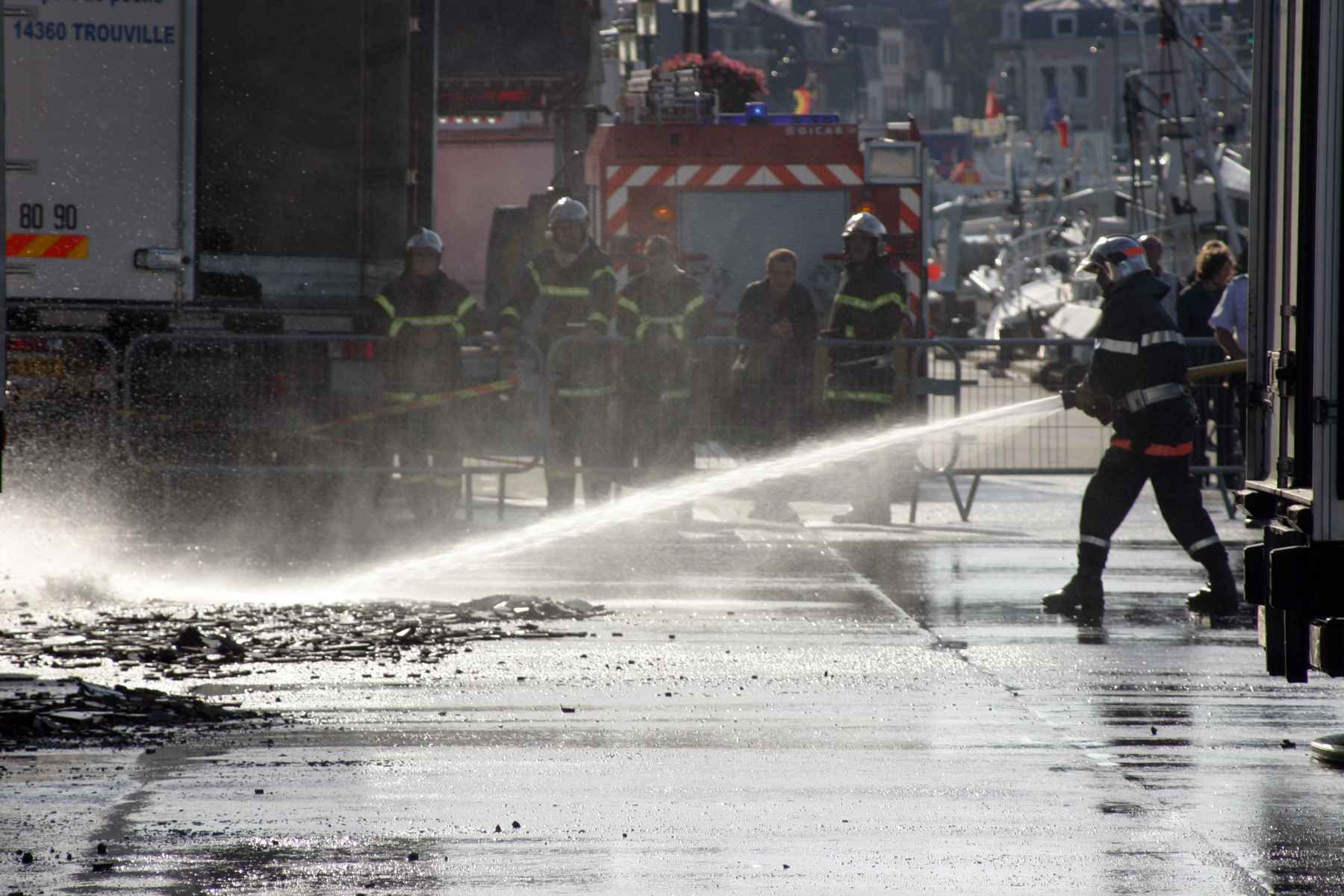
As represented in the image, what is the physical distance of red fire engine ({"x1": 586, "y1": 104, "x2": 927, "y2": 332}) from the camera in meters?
17.7

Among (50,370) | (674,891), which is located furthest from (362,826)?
(50,370)

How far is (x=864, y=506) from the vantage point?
14.9 m

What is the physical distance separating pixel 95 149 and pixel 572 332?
3.32 meters

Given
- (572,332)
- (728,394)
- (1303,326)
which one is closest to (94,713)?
(1303,326)

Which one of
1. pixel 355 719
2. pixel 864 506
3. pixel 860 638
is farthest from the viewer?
pixel 864 506

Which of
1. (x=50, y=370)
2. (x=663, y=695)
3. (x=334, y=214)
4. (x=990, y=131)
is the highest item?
(x=990, y=131)

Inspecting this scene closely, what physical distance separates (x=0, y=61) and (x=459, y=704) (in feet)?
9.16

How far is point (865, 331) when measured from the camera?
571 inches

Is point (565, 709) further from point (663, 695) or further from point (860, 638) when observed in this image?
point (860, 638)

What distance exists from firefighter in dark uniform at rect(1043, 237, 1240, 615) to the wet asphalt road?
303 millimetres

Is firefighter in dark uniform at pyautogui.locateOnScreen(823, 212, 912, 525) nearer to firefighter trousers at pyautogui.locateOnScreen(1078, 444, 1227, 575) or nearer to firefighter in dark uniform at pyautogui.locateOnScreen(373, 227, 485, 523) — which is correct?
firefighter in dark uniform at pyautogui.locateOnScreen(373, 227, 485, 523)

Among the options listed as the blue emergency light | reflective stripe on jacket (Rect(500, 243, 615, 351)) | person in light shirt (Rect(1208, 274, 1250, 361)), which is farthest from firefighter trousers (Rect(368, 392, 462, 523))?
person in light shirt (Rect(1208, 274, 1250, 361))

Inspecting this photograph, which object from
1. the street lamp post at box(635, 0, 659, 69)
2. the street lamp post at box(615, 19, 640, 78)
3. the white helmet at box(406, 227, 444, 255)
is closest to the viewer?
the white helmet at box(406, 227, 444, 255)

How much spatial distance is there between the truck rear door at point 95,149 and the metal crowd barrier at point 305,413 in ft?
1.94
